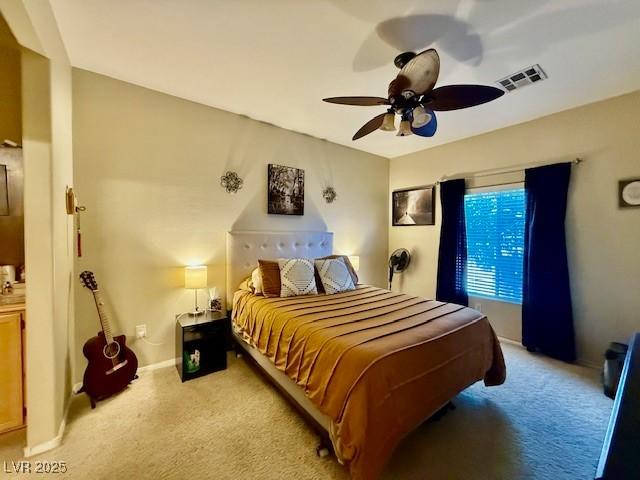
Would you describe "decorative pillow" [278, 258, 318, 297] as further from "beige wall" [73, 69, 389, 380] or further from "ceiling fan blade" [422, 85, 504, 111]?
"ceiling fan blade" [422, 85, 504, 111]

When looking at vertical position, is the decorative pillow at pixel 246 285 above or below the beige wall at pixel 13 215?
below

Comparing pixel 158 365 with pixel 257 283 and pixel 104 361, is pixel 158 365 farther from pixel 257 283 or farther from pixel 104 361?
pixel 257 283

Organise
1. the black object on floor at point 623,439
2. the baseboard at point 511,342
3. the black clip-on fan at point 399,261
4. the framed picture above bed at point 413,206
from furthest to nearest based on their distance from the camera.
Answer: the black clip-on fan at point 399,261 → the framed picture above bed at point 413,206 → the baseboard at point 511,342 → the black object on floor at point 623,439

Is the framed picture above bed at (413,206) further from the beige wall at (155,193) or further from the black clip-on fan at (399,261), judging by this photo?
the beige wall at (155,193)

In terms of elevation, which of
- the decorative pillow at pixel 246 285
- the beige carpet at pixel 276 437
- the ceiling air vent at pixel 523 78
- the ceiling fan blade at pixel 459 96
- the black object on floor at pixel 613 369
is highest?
the ceiling air vent at pixel 523 78

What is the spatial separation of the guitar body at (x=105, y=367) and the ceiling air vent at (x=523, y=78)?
3.96 metres

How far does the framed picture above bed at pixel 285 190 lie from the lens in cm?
326

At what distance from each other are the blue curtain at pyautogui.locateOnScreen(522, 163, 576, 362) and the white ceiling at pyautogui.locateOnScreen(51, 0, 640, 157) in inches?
32.2

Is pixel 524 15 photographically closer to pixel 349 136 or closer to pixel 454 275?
pixel 349 136

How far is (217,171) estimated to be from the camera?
2893 millimetres

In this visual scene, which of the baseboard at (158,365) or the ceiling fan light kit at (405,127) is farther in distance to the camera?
the baseboard at (158,365)

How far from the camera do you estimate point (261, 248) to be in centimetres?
314

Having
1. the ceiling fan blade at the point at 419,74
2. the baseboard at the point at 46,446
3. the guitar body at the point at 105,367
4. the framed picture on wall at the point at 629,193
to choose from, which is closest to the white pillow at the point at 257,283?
the guitar body at the point at 105,367

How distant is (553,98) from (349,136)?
2.17 meters
